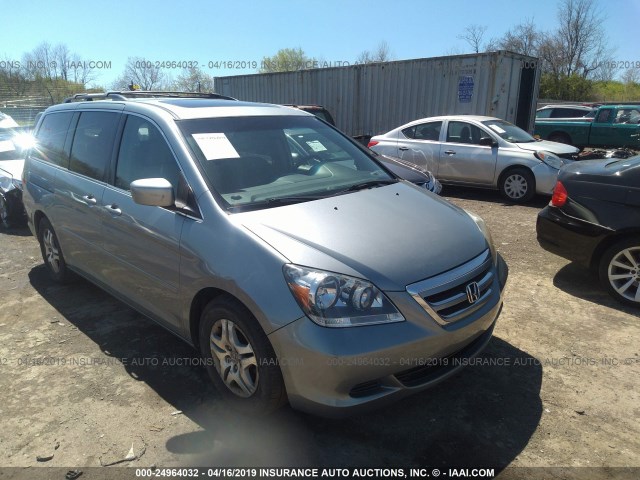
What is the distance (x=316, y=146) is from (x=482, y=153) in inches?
228

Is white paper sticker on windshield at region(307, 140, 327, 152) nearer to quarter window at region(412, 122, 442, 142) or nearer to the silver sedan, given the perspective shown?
the silver sedan

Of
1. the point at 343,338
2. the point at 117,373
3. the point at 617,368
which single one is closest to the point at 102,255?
the point at 117,373

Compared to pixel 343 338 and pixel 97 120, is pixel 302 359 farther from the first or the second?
pixel 97 120

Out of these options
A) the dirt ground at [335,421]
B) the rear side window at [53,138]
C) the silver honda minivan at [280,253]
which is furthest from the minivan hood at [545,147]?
the rear side window at [53,138]

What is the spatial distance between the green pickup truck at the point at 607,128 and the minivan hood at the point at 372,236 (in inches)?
560

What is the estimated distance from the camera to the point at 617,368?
10.2 feet

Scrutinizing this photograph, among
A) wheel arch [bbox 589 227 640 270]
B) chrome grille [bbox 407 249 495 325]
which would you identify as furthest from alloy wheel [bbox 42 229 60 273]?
wheel arch [bbox 589 227 640 270]

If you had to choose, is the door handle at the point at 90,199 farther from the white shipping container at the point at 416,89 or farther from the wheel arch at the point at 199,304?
the white shipping container at the point at 416,89

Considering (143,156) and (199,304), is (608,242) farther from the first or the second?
(143,156)

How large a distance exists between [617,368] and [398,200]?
1.87 m

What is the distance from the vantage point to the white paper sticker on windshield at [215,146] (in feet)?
9.57

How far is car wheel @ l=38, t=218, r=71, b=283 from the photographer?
4577 mm

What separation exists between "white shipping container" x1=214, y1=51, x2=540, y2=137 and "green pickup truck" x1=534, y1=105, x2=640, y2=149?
4478mm

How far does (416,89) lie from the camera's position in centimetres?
1186
